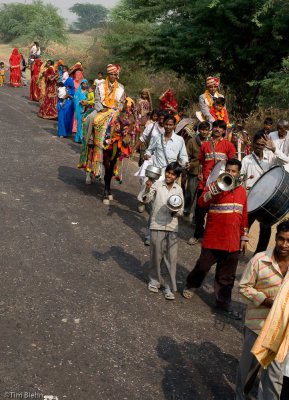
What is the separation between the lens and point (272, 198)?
20.7 ft

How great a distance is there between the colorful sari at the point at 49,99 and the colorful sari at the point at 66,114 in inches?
63.9

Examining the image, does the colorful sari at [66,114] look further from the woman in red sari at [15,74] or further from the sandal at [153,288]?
the woman in red sari at [15,74]

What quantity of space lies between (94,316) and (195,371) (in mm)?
1217

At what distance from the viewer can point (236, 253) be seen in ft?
20.3

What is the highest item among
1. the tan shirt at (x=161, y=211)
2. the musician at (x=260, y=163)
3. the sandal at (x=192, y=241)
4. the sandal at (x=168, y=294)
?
the musician at (x=260, y=163)

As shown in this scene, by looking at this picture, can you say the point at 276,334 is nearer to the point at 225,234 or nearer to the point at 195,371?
the point at 195,371

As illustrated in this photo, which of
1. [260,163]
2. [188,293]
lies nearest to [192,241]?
[260,163]

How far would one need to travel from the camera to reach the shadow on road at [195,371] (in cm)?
481

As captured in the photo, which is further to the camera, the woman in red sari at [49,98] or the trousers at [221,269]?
the woman in red sari at [49,98]

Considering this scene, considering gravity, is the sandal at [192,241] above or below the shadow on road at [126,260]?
below

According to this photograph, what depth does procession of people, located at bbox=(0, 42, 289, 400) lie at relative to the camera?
425 cm

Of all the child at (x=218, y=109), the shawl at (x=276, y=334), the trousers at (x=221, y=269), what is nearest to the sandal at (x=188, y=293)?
the trousers at (x=221, y=269)

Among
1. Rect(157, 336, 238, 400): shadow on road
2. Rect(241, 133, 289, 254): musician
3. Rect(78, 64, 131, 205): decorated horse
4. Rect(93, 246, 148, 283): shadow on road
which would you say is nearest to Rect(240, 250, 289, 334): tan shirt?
Rect(157, 336, 238, 400): shadow on road

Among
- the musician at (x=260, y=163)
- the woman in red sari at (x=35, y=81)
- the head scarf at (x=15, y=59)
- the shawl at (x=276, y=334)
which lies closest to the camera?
the shawl at (x=276, y=334)
